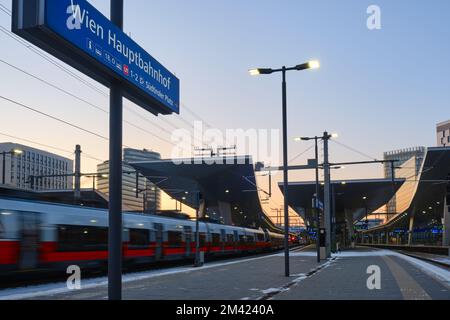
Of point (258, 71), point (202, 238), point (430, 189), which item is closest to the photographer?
point (258, 71)

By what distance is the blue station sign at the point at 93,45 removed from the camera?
6711 millimetres

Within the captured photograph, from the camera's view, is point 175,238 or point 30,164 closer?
point 175,238

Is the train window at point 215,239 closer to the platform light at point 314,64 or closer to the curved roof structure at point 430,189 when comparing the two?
the curved roof structure at point 430,189

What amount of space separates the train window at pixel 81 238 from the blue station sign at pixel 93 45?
458 inches

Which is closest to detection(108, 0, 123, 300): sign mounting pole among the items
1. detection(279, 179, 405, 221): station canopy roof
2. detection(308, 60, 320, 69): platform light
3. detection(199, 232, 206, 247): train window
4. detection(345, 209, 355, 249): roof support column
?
detection(308, 60, 320, 69): platform light

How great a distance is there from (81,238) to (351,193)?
253 ft

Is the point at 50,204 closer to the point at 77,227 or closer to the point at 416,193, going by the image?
the point at 77,227

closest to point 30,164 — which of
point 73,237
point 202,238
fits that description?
point 202,238

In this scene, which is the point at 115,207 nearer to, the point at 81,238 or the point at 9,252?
the point at 9,252

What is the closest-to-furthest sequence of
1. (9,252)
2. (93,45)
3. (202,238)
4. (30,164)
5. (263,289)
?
(93,45), (263,289), (9,252), (202,238), (30,164)

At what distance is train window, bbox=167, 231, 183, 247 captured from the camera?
102 feet

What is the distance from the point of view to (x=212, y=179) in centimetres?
7856

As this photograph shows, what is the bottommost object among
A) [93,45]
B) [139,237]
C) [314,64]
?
[139,237]
